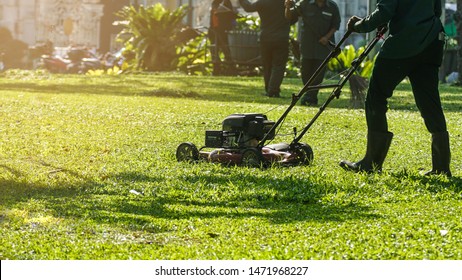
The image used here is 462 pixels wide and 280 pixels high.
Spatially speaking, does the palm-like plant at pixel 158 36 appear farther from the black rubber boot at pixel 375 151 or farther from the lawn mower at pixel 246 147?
the black rubber boot at pixel 375 151

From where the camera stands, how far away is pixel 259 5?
22688 mm

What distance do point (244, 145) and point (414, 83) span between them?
181 cm

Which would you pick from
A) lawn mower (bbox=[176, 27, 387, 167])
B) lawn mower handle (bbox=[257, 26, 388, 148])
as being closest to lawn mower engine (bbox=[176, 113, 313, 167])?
A: lawn mower (bbox=[176, 27, 387, 167])

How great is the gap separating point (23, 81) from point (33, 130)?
1439cm

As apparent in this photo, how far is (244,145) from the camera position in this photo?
12.0 m

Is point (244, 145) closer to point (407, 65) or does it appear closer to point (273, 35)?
point (407, 65)

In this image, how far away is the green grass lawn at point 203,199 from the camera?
7.72 m

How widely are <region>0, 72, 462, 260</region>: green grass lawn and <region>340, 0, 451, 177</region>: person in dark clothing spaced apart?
1.05 feet

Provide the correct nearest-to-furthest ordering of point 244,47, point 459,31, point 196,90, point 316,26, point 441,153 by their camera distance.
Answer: point 441,153 → point 316,26 → point 196,90 → point 459,31 → point 244,47

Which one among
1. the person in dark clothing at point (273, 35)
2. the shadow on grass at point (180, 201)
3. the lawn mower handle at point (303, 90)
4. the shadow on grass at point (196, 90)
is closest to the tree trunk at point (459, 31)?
the shadow on grass at point (196, 90)

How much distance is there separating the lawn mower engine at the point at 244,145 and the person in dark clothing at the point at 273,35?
34.9 feet

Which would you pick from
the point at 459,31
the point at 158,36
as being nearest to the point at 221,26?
the point at 158,36

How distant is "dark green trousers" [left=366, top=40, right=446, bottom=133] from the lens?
35.0 ft

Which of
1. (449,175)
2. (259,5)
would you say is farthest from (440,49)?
(259,5)
